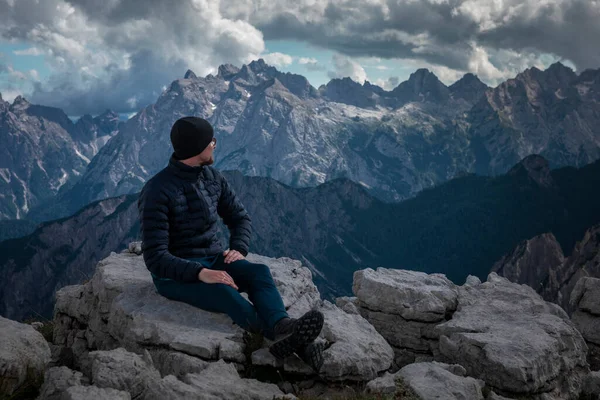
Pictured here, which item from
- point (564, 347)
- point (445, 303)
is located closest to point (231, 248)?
point (445, 303)

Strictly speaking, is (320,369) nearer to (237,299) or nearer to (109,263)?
(237,299)

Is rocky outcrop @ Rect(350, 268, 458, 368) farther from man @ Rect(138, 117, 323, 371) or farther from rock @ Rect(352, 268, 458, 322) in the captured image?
man @ Rect(138, 117, 323, 371)

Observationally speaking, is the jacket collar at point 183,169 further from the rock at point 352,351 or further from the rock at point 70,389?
the rock at point 352,351

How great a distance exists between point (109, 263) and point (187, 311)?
5.04m

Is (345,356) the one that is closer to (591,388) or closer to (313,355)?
(313,355)

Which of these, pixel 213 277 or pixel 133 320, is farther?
pixel 133 320

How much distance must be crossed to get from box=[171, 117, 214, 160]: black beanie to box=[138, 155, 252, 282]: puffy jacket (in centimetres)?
31

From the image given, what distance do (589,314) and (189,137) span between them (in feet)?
49.1

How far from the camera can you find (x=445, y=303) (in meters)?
15.1

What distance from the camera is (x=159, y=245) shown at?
413 inches

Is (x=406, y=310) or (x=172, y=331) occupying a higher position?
(x=172, y=331)

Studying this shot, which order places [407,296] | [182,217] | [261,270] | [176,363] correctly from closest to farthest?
[176,363]
[182,217]
[261,270]
[407,296]

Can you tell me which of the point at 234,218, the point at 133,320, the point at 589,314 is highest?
the point at 234,218

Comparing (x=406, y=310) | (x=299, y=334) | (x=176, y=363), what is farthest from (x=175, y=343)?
(x=406, y=310)
